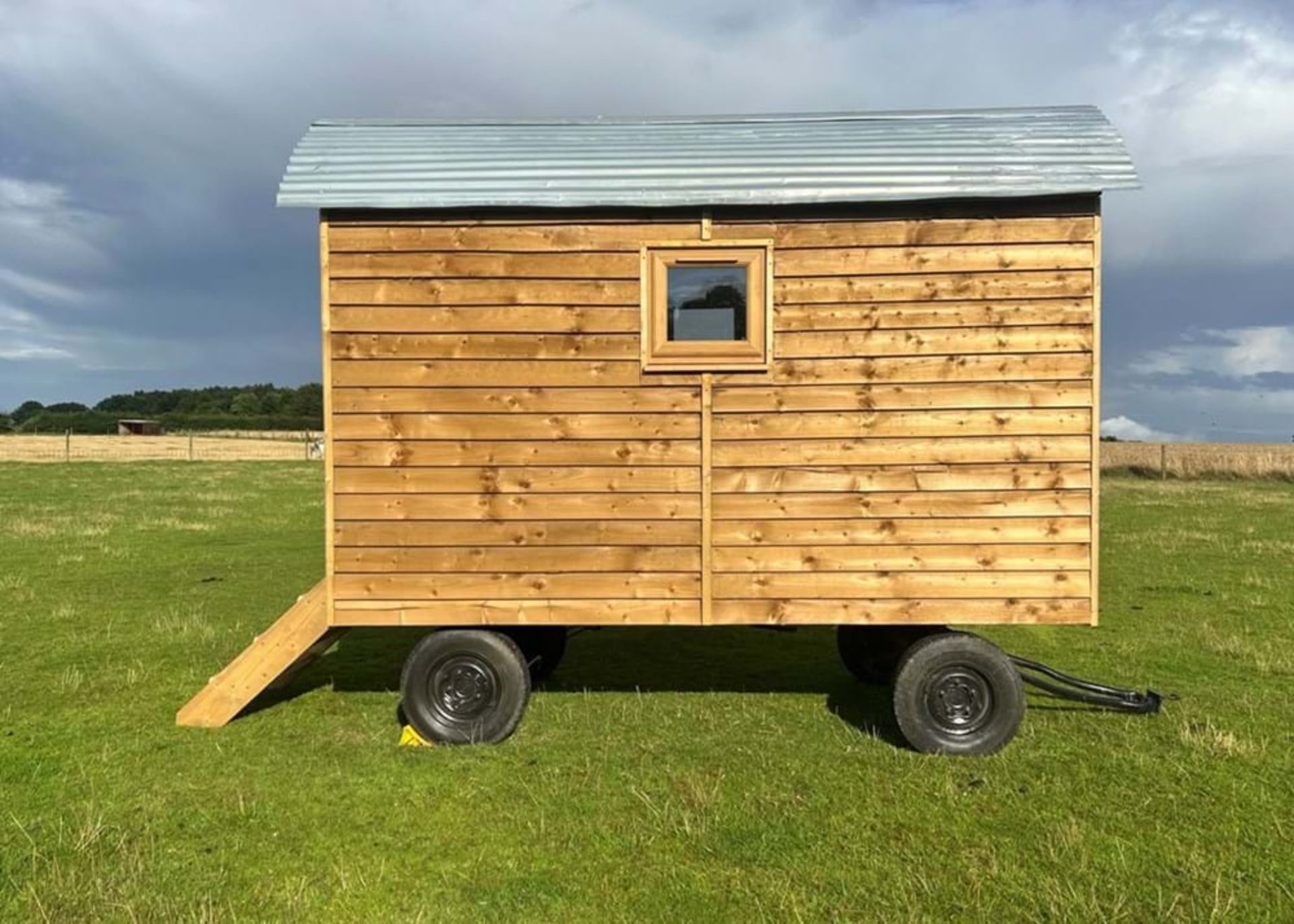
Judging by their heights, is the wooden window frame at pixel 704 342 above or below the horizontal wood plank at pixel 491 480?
above

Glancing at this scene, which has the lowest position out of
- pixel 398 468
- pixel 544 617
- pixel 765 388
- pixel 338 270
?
pixel 544 617

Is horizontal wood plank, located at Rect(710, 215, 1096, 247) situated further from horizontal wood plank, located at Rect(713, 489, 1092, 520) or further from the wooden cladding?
horizontal wood plank, located at Rect(713, 489, 1092, 520)

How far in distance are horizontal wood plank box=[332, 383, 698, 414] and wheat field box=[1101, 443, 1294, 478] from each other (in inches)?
1604

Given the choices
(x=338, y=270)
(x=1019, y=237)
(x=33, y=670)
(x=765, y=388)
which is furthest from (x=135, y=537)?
(x=1019, y=237)

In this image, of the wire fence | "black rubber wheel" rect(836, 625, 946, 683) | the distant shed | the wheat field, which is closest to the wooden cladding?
"black rubber wheel" rect(836, 625, 946, 683)

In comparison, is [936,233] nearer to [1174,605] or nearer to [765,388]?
[765,388]

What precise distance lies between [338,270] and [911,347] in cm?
432

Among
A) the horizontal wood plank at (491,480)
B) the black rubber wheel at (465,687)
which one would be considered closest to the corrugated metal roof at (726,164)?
the horizontal wood plank at (491,480)

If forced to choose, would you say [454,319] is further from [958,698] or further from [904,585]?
[958,698]

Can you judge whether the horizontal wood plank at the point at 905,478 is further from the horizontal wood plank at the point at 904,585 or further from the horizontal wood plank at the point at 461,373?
the horizontal wood plank at the point at 461,373

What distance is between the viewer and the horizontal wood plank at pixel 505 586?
666 centimetres

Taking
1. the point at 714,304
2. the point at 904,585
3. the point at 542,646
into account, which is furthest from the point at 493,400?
the point at 904,585

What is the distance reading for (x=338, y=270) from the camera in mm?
6668

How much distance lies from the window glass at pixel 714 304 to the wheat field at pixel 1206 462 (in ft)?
132
